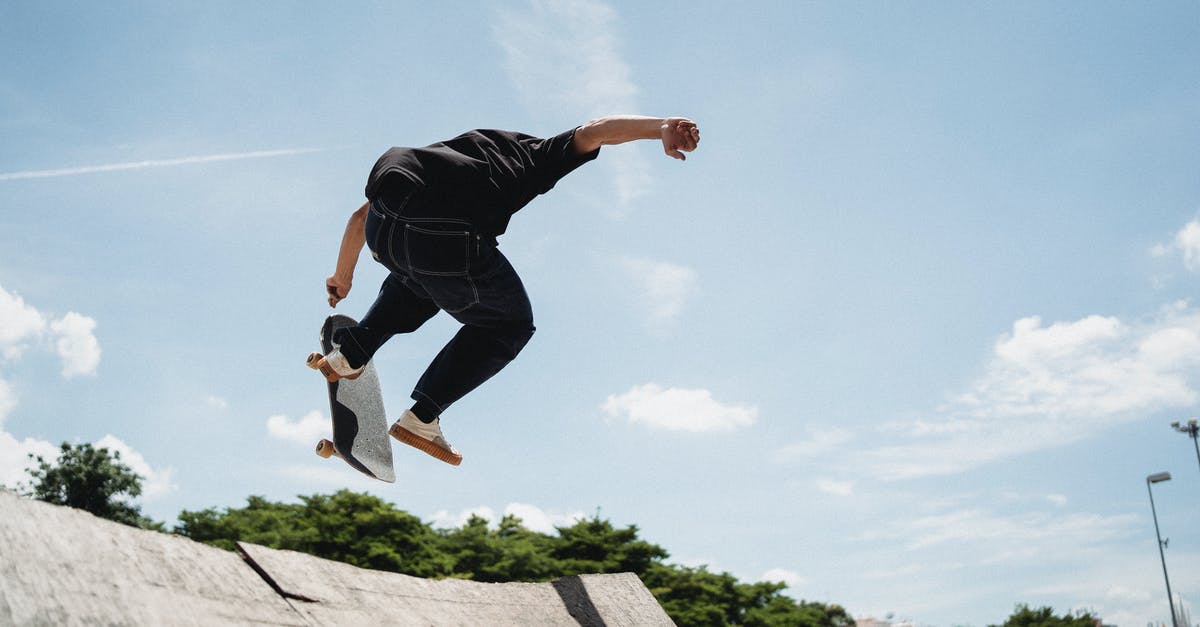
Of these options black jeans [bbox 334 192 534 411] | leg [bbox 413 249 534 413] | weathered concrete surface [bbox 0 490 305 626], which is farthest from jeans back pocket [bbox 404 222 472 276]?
weathered concrete surface [bbox 0 490 305 626]

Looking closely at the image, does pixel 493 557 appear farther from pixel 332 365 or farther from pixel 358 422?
pixel 332 365

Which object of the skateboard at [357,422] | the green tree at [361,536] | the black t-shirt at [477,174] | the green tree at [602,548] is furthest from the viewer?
the green tree at [602,548]

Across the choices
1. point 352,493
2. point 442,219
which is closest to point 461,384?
point 442,219

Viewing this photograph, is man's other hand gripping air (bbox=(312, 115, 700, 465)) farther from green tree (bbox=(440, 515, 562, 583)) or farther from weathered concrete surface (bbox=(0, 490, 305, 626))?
green tree (bbox=(440, 515, 562, 583))

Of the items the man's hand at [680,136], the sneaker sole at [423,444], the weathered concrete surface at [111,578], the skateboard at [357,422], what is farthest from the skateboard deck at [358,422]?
the man's hand at [680,136]

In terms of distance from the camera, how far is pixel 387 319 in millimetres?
4359

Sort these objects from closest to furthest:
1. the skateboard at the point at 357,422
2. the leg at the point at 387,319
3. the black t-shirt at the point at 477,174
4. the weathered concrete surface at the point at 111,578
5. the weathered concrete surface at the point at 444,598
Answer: the weathered concrete surface at the point at 111,578 < the weathered concrete surface at the point at 444,598 < the black t-shirt at the point at 477,174 < the leg at the point at 387,319 < the skateboard at the point at 357,422

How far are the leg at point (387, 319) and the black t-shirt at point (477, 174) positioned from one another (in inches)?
28.3

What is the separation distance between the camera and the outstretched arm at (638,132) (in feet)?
12.1

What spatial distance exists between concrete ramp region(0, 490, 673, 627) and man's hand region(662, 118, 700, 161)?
2.23 meters

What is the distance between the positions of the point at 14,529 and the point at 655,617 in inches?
113

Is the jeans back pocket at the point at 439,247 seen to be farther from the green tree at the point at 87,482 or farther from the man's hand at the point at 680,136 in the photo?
the green tree at the point at 87,482

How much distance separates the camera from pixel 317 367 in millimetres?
4086

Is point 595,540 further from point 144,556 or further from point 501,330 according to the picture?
point 144,556
